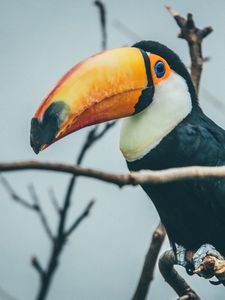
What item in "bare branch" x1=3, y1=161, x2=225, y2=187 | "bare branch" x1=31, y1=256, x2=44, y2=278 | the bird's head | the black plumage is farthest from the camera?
the black plumage

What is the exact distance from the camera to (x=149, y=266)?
4.45 metres

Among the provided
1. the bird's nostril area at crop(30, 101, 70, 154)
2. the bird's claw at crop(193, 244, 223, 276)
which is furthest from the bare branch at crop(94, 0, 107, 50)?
the bird's claw at crop(193, 244, 223, 276)

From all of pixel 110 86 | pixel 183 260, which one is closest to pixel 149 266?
pixel 183 260

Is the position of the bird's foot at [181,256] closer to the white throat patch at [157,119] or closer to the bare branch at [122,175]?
the white throat patch at [157,119]

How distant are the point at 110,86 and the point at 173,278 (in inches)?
55.1

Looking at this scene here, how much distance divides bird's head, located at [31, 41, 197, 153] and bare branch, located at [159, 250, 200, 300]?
1039mm

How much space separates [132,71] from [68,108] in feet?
2.81

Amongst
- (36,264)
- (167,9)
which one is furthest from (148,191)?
(36,264)

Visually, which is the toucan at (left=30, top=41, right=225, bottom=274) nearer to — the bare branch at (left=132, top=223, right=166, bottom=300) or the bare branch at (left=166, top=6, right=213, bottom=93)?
the bare branch at (left=166, top=6, right=213, bottom=93)

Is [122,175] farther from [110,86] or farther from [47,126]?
[110,86]

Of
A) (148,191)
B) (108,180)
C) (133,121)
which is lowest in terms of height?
(148,191)

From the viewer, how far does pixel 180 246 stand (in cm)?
538

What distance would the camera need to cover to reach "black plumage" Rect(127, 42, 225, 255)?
521 cm

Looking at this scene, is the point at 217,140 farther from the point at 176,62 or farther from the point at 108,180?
the point at 108,180
